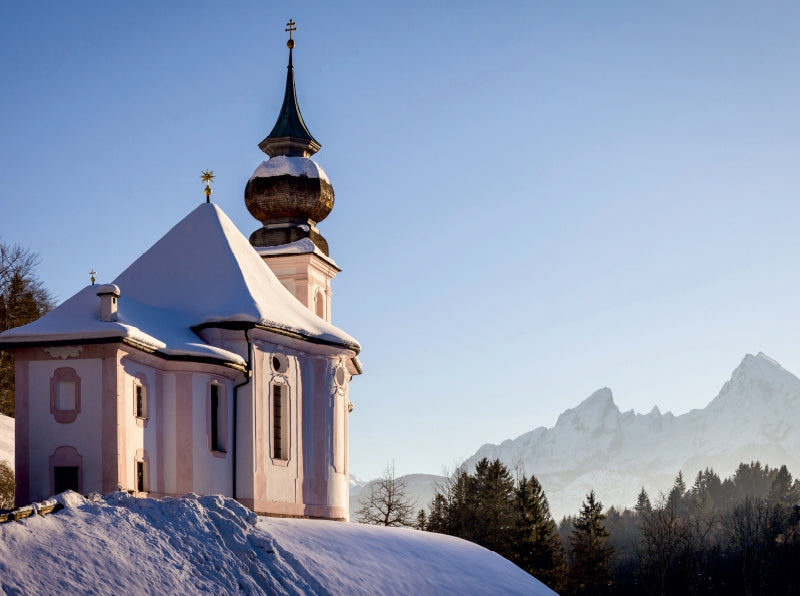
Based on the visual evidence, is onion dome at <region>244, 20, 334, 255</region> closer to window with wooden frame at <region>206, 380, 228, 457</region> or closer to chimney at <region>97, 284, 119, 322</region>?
window with wooden frame at <region>206, 380, 228, 457</region>

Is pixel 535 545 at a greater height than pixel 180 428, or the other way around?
pixel 180 428

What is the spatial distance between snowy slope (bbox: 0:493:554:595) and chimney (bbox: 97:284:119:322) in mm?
6581

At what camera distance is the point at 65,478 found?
98.7 feet

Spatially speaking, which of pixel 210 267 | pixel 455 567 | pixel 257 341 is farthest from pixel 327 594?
pixel 210 267

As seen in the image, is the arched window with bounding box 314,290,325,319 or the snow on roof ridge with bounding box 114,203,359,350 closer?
the snow on roof ridge with bounding box 114,203,359,350

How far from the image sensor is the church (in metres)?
30.3

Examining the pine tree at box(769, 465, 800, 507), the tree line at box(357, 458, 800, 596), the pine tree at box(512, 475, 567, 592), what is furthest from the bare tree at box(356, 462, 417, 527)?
the pine tree at box(769, 465, 800, 507)

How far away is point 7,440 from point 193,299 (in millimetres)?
15854

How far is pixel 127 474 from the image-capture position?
99.8ft

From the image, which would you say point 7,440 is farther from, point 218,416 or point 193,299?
point 218,416

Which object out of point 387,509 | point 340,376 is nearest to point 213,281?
point 340,376

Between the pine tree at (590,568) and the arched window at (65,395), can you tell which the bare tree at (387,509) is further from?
the arched window at (65,395)

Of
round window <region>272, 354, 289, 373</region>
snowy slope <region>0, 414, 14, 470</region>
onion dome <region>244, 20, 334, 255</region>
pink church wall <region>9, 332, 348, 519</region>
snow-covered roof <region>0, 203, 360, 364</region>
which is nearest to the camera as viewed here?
pink church wall <region>9, 332, 348, 519</region>

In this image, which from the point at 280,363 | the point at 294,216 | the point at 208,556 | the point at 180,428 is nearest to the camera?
the point at 208,556
